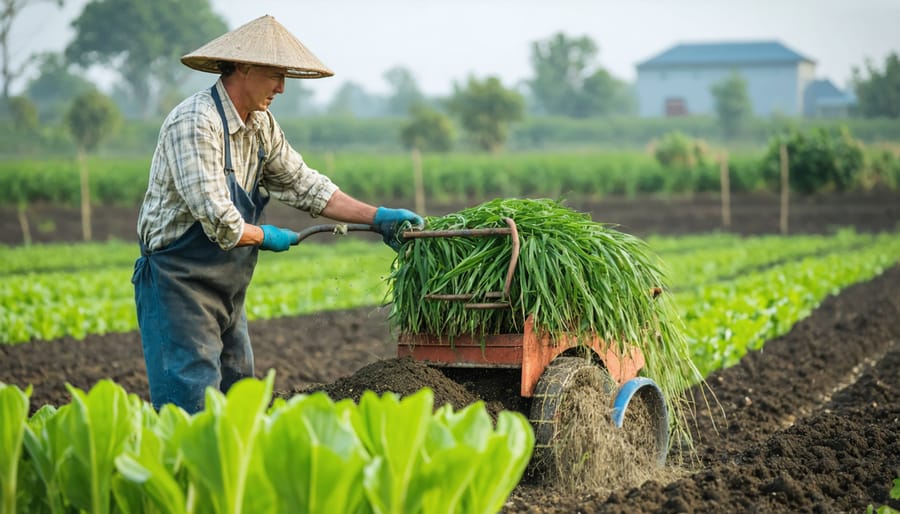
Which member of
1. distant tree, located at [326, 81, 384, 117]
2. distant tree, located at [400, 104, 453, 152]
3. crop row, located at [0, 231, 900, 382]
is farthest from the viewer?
distant tree, located at [326, 81, 384, 117]

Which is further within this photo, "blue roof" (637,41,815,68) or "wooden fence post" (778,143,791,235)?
"blue roof" (637,41,815,68)

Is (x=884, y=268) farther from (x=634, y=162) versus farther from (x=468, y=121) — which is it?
(x=468, y=121)

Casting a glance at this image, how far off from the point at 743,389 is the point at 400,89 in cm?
10135

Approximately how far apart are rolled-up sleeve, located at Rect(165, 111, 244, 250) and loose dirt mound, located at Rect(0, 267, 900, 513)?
842mm

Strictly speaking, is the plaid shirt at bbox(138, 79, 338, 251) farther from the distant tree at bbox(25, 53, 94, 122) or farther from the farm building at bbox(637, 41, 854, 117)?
the distant tree at bbox(25, 53, 94, 122)

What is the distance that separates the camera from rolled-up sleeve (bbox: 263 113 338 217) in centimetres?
441

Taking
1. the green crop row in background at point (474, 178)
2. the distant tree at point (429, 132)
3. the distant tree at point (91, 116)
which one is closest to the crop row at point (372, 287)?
the green crop row in background at point (474, 178)

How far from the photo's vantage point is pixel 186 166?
12.5 ft

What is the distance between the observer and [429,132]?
1667 inches

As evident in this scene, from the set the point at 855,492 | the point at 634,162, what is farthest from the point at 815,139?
the point at 855,492

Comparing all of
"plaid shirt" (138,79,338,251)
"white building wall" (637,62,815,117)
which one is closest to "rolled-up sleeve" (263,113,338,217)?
"plaid shirt" (138,79,338,251)

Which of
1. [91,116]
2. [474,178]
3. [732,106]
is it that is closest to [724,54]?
[732,106]

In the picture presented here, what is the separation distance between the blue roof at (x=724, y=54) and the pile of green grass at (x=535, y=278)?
71880 millimetres

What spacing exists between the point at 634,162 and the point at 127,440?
29.7m
